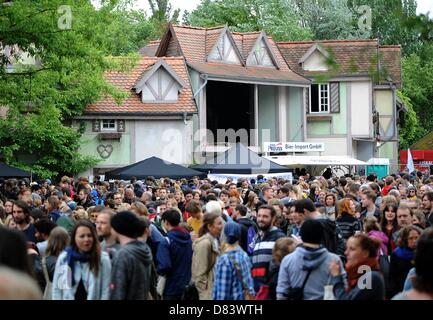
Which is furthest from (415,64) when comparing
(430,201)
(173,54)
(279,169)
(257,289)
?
(257,289)

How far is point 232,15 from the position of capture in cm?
7381

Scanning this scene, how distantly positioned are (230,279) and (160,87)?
1406 inches

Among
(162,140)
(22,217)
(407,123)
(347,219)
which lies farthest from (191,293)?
(407,123)

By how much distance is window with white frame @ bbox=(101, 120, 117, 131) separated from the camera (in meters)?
44.7

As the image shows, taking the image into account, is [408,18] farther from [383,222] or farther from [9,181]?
[9,181]

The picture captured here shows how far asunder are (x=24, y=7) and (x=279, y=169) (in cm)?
1129

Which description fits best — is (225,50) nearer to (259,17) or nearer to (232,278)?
(259,17)

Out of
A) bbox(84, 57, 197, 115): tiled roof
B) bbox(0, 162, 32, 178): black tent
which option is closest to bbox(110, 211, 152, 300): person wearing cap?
bbox(0, 162, 32, 178): black tent

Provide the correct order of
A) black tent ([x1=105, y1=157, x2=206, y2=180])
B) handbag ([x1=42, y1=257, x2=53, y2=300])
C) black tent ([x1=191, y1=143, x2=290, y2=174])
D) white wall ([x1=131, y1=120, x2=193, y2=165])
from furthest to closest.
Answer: white wall ([x1=131, y1=120, x2=193, y2=165]) < black tent ([x1=191, y1=143, x2=290, y2=174]) < black tent ([x1=105, y1=157, x2=206, y2=180]) < handbag ([x1=42, y1=257, x2=53, y2=300])

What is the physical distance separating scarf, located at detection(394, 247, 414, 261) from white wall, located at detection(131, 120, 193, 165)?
1344 inches

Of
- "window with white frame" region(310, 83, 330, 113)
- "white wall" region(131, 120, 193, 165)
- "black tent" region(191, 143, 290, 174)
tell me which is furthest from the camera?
"window with white frame" region(310, 83, 330, 113)

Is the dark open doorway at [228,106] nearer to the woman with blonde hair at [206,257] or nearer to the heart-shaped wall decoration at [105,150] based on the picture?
the heart-shaped wall decoration at [105,150]

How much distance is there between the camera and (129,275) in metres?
9.09

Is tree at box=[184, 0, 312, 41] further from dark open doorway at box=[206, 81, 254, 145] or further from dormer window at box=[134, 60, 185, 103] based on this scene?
dormer window at box=[134, 60, 185, 103]
